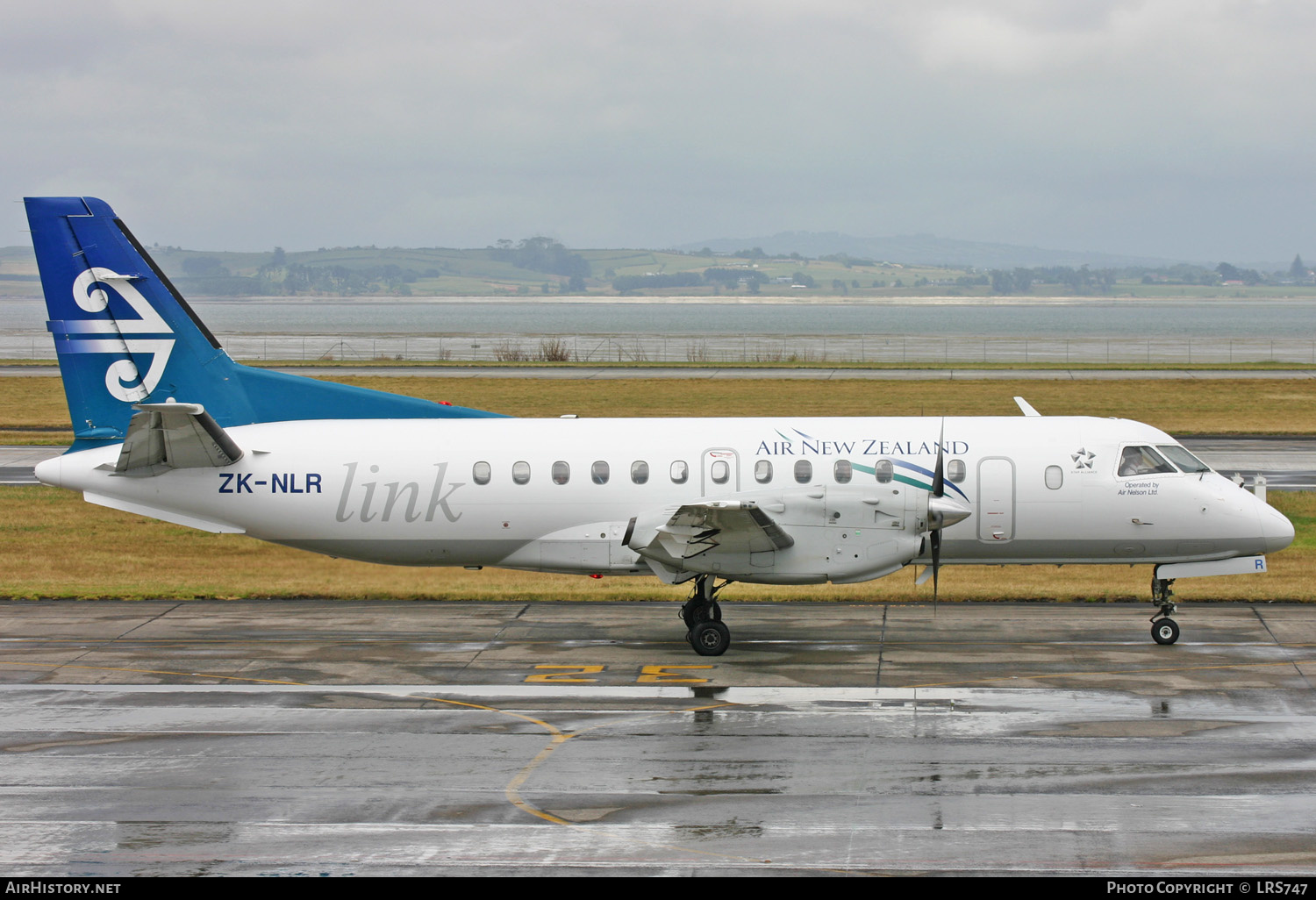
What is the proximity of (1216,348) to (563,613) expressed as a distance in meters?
99.8

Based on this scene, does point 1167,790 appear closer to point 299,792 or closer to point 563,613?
point 299,792

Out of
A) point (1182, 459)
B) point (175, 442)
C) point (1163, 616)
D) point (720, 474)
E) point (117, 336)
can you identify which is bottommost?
point (1163, 616)

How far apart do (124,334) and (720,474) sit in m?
10.4

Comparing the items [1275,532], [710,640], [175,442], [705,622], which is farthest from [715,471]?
[1275,532]

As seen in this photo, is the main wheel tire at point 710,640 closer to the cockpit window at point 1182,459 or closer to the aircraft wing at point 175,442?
the cockpit window at point 1182,459

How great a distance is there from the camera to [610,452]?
19641mm

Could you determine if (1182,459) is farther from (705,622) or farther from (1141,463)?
(705,622)

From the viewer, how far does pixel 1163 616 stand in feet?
63.0

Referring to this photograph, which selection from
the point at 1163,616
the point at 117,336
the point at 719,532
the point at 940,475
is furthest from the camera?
the point at 117,336

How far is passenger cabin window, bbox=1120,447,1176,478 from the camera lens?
19.5m

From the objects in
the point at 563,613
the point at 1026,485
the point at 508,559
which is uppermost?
the point at 1026,485

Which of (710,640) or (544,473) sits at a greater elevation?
(544,473)

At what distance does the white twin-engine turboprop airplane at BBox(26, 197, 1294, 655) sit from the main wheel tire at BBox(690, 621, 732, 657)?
0.04 metres
